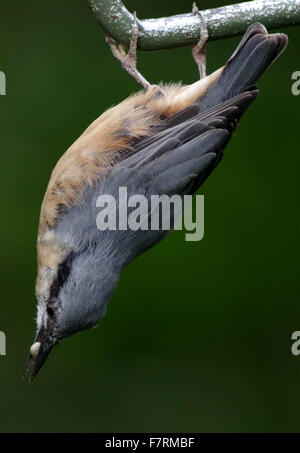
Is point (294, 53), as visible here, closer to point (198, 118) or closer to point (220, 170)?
point (220, 170)

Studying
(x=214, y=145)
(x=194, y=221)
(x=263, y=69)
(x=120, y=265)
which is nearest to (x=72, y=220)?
(x=120, y=265)

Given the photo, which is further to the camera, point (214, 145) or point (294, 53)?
point (294, 53)

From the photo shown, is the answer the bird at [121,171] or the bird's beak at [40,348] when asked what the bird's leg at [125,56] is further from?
the bird's beak at [40,348]

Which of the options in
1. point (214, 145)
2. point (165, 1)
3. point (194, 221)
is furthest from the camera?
point (165, 1)
